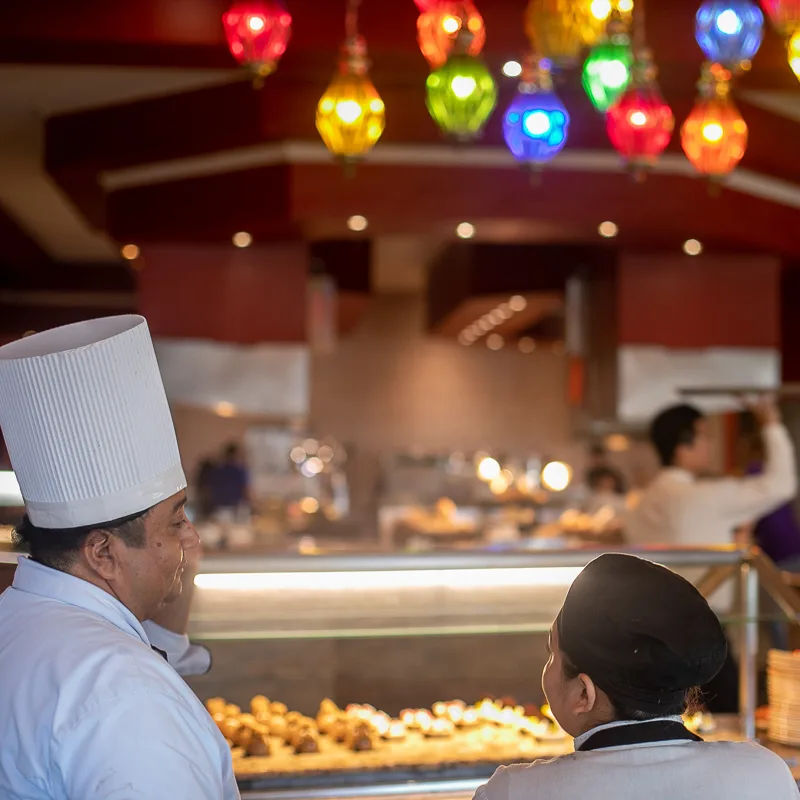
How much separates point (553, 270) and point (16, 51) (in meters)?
4.62

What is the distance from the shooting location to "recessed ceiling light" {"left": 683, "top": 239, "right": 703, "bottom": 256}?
6104 millimetres

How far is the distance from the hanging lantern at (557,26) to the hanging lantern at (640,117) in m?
0.32

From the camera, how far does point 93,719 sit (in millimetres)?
1291

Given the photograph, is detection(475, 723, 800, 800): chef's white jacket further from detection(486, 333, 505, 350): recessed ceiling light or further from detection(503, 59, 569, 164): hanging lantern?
detection(486, 333, 505, 350): recessed ceiling light

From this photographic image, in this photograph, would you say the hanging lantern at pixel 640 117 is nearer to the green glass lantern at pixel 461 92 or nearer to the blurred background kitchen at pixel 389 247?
the blurred background kitchen at pixel 389 247

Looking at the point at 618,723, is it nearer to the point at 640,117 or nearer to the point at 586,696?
the point at 586,696

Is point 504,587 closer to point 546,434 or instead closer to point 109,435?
point 109,435

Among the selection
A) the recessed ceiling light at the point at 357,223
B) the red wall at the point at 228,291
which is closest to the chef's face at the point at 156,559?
the recessed ceiling light at the point at 357,223

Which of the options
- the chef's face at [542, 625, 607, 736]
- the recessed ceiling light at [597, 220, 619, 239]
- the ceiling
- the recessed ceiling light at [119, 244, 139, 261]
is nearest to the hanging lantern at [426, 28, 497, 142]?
the ceiling

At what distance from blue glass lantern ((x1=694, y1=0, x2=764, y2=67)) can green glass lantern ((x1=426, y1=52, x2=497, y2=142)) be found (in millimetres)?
565

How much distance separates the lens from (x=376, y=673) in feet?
10.0

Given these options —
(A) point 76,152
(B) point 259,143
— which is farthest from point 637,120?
(A) point 76,152

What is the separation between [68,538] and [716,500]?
2922 mm

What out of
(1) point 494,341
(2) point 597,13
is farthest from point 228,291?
(1) point 494,341
